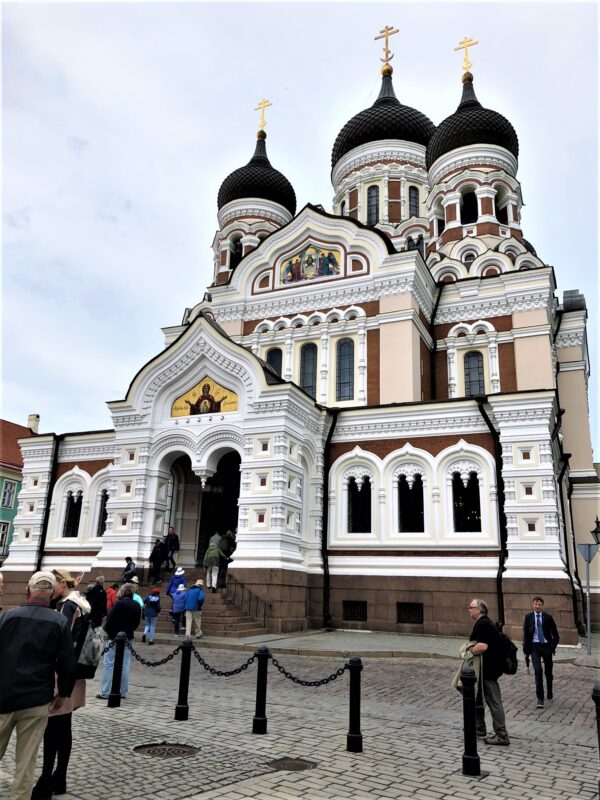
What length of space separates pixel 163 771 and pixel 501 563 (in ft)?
42.4

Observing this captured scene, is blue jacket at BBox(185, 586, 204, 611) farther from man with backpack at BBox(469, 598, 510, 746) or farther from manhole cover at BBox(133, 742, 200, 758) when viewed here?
man with backpack at BBox(469, 598, 510, 746)

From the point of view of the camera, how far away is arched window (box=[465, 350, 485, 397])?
24047mm

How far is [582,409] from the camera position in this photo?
86.6ft

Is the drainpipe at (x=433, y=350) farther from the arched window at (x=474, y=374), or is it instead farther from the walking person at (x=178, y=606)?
the walking person at (x=178, y=606)

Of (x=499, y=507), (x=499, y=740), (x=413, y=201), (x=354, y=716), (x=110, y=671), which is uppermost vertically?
(x=413, y=201)

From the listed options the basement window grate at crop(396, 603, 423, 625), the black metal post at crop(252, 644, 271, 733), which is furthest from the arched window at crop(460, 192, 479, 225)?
the black metal post at crop(252, 644, 271, 733)

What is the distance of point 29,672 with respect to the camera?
471cm

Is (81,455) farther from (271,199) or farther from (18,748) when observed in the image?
(18,748)

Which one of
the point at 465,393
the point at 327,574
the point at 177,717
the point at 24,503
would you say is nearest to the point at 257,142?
the point at 465,393

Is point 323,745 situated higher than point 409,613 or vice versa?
point 409,613

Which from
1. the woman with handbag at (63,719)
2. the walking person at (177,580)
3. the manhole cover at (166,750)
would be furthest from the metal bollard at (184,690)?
the walking person at (177,580)

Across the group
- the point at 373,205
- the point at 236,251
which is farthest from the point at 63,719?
the point at 373,205

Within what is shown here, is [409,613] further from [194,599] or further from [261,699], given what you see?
[261,699]

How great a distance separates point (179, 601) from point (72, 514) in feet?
31.1
